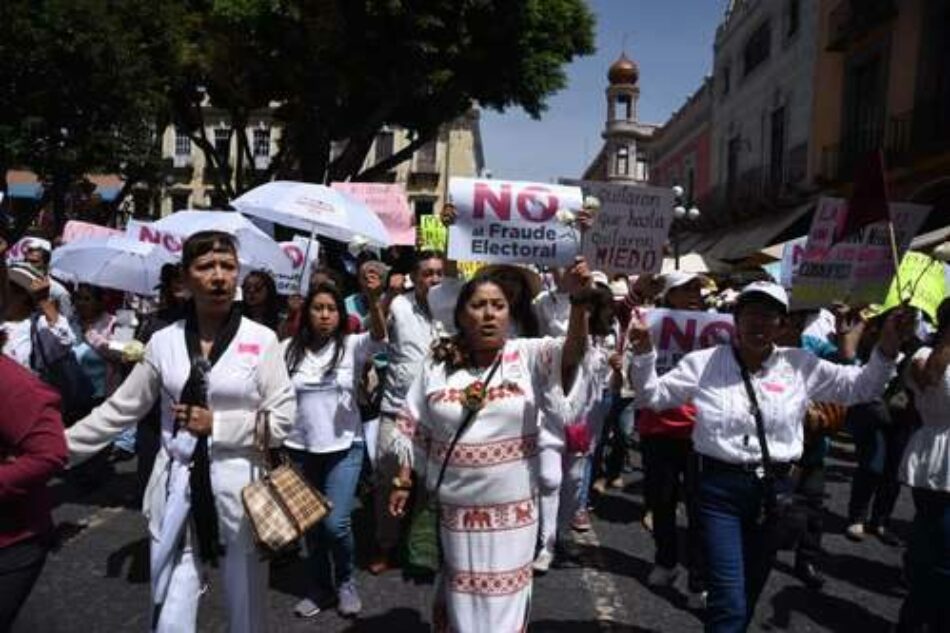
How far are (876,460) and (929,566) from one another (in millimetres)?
2512

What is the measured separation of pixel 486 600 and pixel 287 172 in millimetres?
20300

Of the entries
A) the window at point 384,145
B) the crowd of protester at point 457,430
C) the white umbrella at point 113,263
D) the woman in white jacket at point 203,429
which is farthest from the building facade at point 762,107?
the woman in white jacket at point 203,429

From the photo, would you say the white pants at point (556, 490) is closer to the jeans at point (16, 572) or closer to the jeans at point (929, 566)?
the jeans at point (929, 566)

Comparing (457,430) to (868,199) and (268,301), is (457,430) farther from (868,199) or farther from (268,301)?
(268,301)

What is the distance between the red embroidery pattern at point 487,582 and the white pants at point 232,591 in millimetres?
692

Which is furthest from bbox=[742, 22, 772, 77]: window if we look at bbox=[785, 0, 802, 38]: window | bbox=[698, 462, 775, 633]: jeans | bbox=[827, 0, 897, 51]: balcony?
bbox=[698, 462, 775, 633]: jeans

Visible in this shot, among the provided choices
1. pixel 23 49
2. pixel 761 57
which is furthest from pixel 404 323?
pixel 761 57

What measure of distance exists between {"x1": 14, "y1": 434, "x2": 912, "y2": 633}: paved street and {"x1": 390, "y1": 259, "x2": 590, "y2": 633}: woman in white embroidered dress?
126 cm

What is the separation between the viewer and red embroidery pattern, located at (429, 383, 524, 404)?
307cm

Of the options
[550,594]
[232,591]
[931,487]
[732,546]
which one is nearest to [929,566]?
[931,487]

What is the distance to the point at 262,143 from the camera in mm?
44281

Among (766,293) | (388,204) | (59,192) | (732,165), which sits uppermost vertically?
(732,165)

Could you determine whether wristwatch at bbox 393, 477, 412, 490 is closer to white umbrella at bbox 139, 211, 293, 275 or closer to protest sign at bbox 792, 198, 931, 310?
protest sign at bbox 792, 198, 931, 310

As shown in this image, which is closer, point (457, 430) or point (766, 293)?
point (457, 430)
